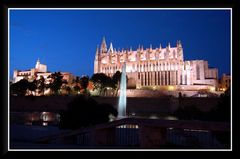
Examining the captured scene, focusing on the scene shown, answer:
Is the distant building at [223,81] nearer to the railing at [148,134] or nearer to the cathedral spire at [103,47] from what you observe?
the cathedral spire at [103,47]

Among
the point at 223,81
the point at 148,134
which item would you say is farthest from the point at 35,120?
the point at 223,81

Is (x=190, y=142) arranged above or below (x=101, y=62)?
below

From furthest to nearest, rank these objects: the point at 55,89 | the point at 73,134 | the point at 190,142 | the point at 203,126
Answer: the point at 55,89, the point at 190,142, the point at 73,134, the point at 203,126

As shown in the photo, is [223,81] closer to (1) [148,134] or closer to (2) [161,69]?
(2) [161,69]

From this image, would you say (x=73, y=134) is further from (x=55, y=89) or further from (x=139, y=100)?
(x=55, y=89)

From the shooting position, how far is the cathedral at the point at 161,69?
26.1 metres

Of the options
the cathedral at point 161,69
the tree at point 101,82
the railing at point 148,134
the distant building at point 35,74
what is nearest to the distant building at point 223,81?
the cathedral at point 161,69

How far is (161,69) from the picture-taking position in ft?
92.5

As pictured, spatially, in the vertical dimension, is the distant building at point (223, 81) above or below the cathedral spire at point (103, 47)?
below

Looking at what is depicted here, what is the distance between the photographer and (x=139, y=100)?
64.1 feet

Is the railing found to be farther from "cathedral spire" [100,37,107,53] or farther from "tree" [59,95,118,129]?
"cathedral spire" [100,37,107,53]

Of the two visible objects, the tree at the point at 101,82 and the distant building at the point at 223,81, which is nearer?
the tree at the point at 101,82
